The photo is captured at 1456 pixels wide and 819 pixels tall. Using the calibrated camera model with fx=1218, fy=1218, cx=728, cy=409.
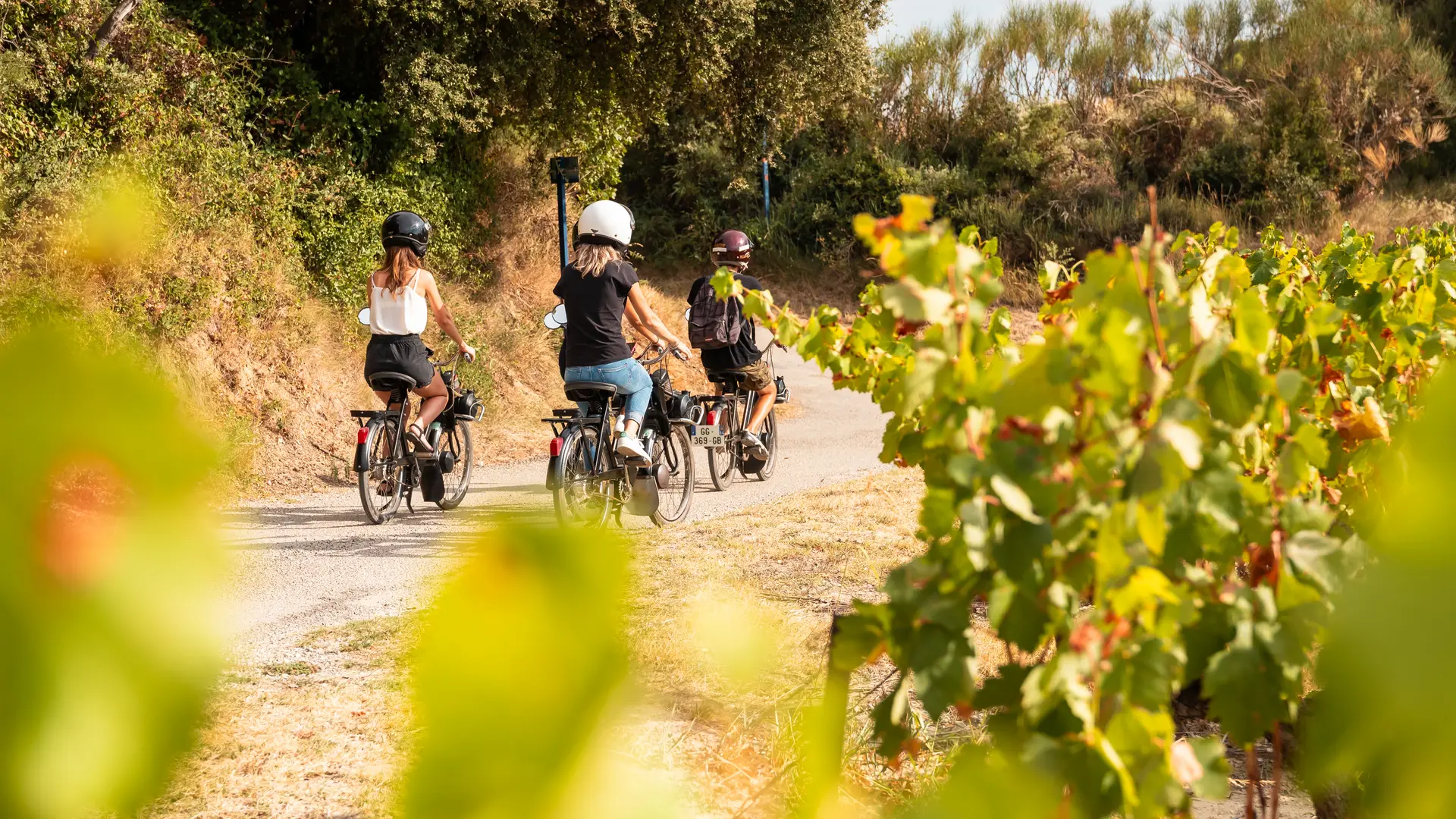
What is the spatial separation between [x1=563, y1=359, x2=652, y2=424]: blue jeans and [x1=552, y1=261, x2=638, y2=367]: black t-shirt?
3 cm

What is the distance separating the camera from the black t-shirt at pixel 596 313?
242 inches

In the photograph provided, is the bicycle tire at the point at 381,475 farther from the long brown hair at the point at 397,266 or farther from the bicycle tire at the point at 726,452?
the bicycle tire at the point at 726,452

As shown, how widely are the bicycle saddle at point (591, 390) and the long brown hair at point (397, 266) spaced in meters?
1.16

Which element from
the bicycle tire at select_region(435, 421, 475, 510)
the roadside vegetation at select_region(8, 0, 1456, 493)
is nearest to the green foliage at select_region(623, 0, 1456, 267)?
the roadside vegetation at select_region(8, 0, 1456, 493)

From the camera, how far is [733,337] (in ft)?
26.1

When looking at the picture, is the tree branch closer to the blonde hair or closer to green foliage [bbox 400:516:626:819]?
the blonde hair

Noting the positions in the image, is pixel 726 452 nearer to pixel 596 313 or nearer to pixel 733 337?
pixel 733 337

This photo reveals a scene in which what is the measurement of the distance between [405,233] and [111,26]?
15.8 ft

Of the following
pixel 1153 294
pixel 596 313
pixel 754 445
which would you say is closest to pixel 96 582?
pixel 1153 294

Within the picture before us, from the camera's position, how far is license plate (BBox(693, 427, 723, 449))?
7.36m

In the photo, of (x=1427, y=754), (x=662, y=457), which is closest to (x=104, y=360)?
(x=1427, y=754)

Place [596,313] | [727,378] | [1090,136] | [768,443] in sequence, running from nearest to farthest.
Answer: [596,313]
[727,378]
[768,443]
[1090,136]

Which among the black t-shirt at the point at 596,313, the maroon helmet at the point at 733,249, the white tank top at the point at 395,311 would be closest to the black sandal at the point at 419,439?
the white tank top at the point at 395,311

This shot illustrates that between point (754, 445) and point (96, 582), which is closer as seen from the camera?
point (96, 582)
